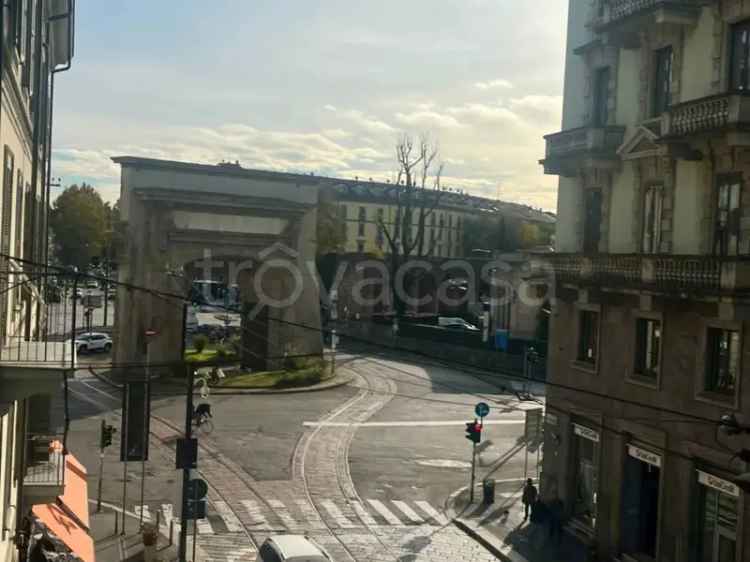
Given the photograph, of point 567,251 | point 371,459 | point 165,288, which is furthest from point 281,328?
point 567,251

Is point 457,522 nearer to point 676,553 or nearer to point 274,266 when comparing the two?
point 676,553

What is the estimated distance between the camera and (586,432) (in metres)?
20.7

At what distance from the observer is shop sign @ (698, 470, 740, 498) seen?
15.6 meters

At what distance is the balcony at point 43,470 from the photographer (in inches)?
519

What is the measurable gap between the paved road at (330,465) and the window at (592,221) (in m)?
7.46

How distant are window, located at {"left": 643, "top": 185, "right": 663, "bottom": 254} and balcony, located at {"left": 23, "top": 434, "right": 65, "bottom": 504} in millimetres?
12733

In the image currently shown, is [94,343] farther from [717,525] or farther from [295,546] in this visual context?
[717,525]

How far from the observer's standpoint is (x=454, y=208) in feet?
372

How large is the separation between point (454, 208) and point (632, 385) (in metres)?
95.4

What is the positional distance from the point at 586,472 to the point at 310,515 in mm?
6787

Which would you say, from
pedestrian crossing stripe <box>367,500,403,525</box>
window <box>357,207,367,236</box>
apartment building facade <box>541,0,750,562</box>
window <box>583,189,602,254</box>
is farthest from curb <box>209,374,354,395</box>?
window <box>357,207,367,236</box>

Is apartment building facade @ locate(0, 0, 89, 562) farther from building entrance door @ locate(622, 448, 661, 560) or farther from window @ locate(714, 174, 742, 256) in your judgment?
window @ locate(714, 174, 742, 256)

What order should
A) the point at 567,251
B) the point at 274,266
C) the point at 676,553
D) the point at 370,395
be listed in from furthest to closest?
the point at 274,266 → the point at 370,395 → the point at 567,251 → the point at 676,553

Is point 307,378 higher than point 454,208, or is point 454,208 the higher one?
point 454,208
